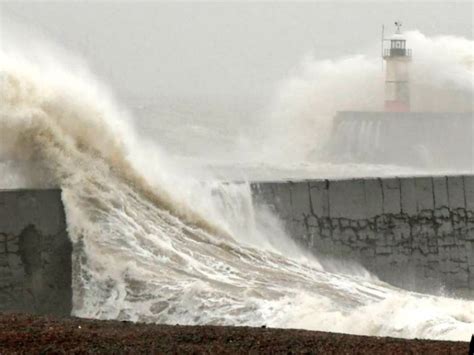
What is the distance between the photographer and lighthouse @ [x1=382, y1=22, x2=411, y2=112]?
3500cm

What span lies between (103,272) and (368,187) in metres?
3.29

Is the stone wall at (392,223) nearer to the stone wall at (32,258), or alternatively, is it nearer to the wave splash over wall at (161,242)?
the wave splash over wall at (161,242)

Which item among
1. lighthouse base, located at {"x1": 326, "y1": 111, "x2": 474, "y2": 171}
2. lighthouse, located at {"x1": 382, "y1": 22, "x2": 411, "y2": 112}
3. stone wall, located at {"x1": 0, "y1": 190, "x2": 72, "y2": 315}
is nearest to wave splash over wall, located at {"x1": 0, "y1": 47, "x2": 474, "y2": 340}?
stone wall, located at {"x1": 0, "y1": 190, "x2": 72, "y2": 315}

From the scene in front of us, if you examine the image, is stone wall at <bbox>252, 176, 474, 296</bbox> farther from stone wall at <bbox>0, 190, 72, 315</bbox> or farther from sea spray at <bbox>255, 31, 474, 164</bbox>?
sea spray at <bbox>255, 31, 474, 164</bbox>

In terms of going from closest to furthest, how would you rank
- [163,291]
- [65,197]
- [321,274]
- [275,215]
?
[163,291] < [65,197] < [321,274] < [275,215]

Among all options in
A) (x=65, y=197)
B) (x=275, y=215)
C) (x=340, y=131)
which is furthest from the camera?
(x=340, y=131)

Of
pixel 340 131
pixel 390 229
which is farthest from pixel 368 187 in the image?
pixel 340 131

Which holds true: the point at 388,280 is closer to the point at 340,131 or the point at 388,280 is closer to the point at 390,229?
the point at 390,229

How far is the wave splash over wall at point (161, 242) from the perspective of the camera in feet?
29.2

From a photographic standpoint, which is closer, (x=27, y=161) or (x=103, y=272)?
(x=103, y=272)

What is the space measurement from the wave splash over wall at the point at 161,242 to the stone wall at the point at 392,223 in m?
0.24

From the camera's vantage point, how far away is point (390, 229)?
12.1 metres

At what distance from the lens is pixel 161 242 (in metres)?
10.6

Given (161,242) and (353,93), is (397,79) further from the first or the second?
(161,242)
